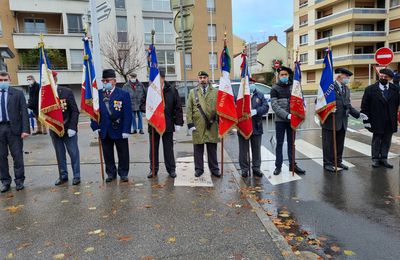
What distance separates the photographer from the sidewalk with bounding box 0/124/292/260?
3787 millimetres

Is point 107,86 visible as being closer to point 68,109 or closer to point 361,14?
point 68,109

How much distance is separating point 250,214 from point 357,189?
2356mm

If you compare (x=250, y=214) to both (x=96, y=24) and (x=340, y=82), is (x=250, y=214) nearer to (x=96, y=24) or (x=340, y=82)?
(x=340, y=82)

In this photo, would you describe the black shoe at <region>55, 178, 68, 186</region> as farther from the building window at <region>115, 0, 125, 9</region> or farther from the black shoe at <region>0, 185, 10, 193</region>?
the building window at <region>115, 0, 125, 9</region>

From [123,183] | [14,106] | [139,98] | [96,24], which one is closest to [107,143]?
[123,183]

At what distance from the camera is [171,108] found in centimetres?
677

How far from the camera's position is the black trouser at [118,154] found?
21.2 ft

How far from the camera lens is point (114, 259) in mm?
3619

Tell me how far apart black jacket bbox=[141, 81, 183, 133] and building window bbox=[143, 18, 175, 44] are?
1197 inches

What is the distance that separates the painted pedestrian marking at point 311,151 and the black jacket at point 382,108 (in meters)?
1.06

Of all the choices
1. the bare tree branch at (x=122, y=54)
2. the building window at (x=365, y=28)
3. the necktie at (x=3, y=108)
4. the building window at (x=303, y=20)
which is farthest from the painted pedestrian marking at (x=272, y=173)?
the building window at (x=303, y=20)

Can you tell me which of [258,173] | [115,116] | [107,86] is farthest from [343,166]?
[107,86]

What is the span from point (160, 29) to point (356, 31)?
28.0 m

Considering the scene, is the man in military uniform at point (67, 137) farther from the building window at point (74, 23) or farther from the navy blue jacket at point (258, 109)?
the building window at point (74, 23)
